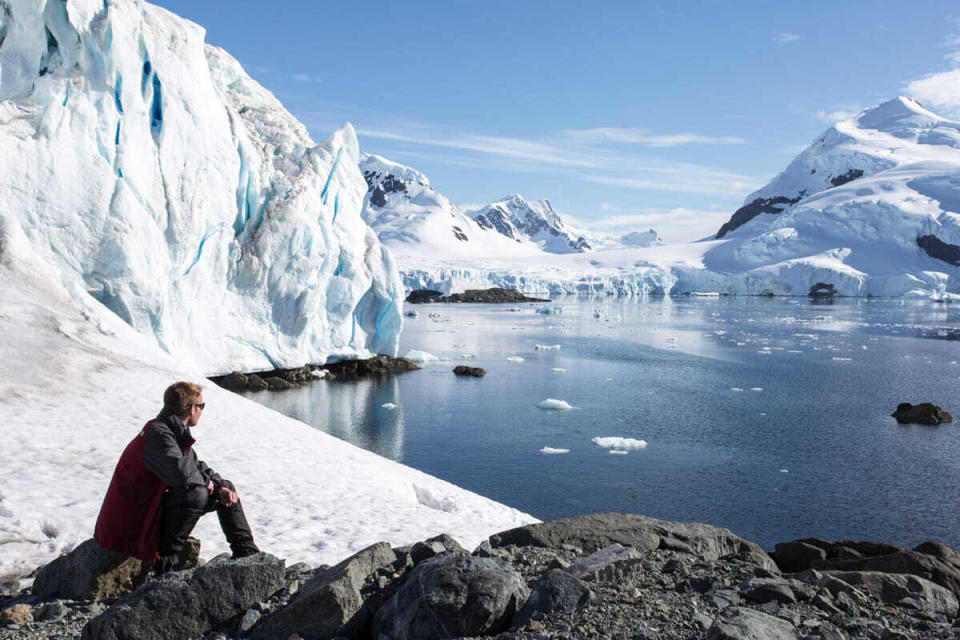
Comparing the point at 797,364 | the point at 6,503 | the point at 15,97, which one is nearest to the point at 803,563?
the point at 6,503

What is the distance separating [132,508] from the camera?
14.2ft

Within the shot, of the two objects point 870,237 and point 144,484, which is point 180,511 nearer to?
point 144,484

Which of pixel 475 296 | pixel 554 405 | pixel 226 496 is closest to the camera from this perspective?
pixel 226 496

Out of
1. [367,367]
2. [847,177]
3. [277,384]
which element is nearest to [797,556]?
[277,384]

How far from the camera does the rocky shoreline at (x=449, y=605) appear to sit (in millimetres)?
3891

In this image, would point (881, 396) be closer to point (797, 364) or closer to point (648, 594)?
point (797, 364)

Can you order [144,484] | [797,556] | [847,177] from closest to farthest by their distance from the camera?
1. [144,484]
2. [797,556]
3. [847,177]

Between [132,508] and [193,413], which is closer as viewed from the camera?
[132,508]

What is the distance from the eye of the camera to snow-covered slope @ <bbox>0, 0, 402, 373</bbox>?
57.6 feet

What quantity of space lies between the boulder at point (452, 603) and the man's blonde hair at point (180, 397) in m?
1.77

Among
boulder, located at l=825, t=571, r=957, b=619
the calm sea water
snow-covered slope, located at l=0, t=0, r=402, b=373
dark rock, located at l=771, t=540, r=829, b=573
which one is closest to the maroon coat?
boulder, located at l=825, t=571, r=957, b=619

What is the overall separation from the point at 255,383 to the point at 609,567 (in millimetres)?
22377

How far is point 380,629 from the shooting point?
158 inches

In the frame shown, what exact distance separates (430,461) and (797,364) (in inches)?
910
